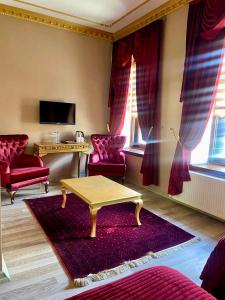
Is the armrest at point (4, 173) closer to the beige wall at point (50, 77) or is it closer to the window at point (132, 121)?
the beige wall at point (50, 77)

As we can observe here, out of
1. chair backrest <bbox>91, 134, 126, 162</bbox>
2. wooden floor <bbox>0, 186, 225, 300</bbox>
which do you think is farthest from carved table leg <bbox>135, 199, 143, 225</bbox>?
chair backrest <bbox>91, 134, 126, 162</bbox>

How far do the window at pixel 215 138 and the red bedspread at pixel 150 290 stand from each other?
7.46 ft

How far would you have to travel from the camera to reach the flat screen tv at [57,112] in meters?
4.30

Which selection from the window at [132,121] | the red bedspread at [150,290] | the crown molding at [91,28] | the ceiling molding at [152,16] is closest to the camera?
Result: the red bedspread at [150,290]

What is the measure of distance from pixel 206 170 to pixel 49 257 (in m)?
2.23

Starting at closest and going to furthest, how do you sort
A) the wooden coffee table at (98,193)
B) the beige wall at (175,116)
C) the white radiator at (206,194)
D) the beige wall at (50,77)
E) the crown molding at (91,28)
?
A: the wooden coffee table at (98,193) < the white radiator at (206,194) < the beige wall at (175,116) < the crown molding at (91,28) < the beige wall at (50,77)

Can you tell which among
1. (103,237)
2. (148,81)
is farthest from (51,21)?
(103,237)

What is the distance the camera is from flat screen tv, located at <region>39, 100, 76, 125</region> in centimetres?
430

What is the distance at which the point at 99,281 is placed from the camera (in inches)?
73.3

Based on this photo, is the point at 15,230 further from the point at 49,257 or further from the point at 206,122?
the point at 206,122

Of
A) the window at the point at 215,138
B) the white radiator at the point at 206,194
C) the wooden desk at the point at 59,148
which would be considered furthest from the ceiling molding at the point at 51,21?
the white radiator at the point at 206,194

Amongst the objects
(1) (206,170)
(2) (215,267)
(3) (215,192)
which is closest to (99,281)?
(2) (215,267)

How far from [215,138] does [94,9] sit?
2.84 meters

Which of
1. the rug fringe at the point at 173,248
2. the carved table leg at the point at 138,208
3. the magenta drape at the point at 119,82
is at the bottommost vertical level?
the rug fringe at the point at 173,248
